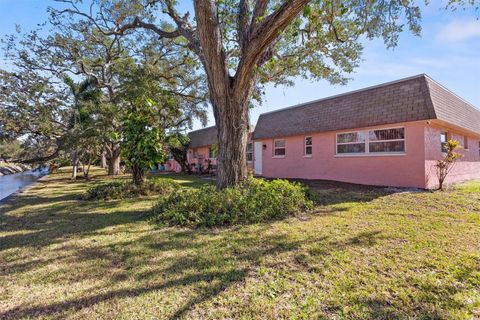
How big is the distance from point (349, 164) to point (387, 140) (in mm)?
1947

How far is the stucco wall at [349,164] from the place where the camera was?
31.0 feet

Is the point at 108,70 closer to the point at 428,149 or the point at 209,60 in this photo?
the point at 209,60

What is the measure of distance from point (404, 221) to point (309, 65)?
264 inches

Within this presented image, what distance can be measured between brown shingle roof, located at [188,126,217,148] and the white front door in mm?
4409

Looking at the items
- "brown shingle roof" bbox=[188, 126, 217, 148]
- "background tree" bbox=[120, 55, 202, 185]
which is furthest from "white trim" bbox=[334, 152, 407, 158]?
"brown shingle roof" bbox=[188, 126, 217, 148]

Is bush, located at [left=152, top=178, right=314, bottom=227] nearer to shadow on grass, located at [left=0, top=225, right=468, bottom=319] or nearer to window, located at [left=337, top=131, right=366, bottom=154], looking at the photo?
shadow on grass, located at [left=0, top=225, right=468, bottom=319]

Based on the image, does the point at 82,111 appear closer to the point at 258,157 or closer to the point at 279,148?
the point at 258,157

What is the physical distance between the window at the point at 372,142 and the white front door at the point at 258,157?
6.32m

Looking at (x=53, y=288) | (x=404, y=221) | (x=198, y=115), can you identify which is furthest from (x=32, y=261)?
(x=198, y=115)

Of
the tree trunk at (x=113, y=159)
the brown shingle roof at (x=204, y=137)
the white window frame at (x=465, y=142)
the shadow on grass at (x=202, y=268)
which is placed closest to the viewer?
the shadow on grass at (x=202, y=268)

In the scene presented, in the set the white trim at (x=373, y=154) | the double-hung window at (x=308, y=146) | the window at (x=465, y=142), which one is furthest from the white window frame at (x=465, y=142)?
the double-hung window at (x=308, y=146)

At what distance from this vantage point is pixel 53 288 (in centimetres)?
275

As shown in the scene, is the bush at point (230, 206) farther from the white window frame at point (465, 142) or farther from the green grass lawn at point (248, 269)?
the white window frame at point (465, 142)

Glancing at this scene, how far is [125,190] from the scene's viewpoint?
9.01 meters
